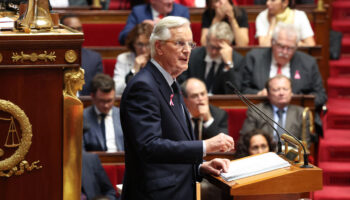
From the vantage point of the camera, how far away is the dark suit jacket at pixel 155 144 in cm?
181

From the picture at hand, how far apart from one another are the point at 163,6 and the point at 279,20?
2.74 feet

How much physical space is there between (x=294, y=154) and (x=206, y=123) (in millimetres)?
1719

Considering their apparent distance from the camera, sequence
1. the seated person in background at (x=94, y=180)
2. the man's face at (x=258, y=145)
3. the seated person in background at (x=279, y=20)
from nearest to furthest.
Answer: the seated person in background at (x=94, y=180), the man's face at (x=258, y=145), the seated person in background at (x=279, y=20)

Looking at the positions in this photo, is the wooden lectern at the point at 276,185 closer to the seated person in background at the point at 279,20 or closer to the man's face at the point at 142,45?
the man's face at the point at 142,45

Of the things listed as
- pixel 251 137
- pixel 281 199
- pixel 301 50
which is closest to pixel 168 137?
pixel 281 199

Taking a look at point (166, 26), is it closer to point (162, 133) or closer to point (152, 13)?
point (162, 133)

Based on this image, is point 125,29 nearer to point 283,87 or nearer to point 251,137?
point 283,87

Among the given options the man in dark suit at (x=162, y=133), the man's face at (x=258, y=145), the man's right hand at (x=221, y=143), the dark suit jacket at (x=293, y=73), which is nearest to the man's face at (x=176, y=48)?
the man in dark suit at (x=162, y=133)

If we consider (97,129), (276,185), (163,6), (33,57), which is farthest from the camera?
(163,6)

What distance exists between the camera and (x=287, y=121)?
3842mm

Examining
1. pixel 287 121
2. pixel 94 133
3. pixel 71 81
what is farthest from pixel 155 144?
pixel 287 121

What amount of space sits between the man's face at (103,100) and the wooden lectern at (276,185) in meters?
2.05

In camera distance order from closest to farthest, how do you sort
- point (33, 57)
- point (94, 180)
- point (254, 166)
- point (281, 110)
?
point (33, 57) → point (254, 166) → point (94, 180) → point (281, 110)

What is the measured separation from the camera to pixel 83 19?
5.10m
